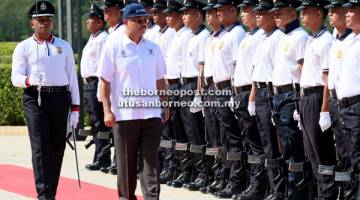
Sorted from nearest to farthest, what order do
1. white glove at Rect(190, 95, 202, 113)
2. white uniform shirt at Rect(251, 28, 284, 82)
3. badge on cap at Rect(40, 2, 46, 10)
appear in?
badge on cap at Rect(40, 2, 46, 10)
white uniform shirt at Rect(251, 28, 284, 82)
white glove at Rect(190, 95, 202, 113)

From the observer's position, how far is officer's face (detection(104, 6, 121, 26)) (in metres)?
15.9

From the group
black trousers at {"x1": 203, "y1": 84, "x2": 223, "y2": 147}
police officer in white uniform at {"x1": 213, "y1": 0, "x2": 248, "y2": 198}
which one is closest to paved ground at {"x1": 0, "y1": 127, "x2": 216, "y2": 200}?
police officer in white uniform at {"x1": 213, "y1": 0, "x2": 248, "y2": 198}

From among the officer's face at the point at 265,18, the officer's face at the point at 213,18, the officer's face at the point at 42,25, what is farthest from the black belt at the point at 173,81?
the officer's face at the point at 42,25

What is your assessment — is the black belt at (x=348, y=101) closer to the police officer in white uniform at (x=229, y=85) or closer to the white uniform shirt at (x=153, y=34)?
the police officer in white uniform at (x=229, y=85)

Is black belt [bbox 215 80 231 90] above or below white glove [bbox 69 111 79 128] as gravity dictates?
above

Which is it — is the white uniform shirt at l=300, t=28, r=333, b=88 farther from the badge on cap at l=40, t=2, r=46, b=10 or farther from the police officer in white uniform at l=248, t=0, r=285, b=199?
the badge on cap at l=40, t=2, r=46, b=10

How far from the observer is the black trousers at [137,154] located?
455 inches

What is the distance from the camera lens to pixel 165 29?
15.5 metres

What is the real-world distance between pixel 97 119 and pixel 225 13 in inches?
151

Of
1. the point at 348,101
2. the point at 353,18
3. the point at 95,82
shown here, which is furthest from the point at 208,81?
the point at 353,18

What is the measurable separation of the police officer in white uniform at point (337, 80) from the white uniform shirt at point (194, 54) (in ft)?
10.7

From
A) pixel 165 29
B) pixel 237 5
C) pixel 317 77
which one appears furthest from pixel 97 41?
pixel 317 77

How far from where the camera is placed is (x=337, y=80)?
11.0 metres

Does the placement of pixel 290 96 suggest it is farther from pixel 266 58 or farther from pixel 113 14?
pixel 113 14
